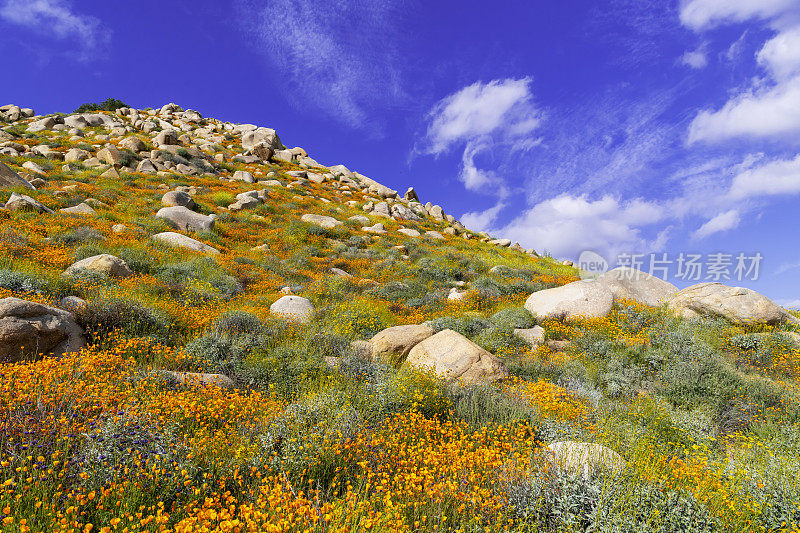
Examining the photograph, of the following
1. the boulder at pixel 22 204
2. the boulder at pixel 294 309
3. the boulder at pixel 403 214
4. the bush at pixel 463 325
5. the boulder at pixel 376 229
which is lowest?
the boulder at pixel 294 309

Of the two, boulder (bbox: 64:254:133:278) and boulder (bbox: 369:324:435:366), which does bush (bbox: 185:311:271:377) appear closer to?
boulder (bbox: 369:324:435:366)

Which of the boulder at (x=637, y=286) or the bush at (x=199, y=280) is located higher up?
the boulder at (x=637, y=286)

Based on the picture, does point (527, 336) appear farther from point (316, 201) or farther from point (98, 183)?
point (98, 183)

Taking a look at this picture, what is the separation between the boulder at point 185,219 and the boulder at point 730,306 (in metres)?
18.9

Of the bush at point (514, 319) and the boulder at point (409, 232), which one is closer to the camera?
the bush at point (514, 319)

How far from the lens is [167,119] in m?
44.1

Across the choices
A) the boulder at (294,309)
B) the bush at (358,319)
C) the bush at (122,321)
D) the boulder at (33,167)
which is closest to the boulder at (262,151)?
the boulder at (33,167)

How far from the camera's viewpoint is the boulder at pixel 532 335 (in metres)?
9.81

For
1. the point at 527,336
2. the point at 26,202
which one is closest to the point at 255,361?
the point at 527,336

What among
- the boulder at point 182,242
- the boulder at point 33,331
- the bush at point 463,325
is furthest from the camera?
the boulder at point 182,242

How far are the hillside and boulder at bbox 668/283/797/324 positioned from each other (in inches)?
2.5

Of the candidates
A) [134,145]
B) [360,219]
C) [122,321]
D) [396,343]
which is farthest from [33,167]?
[396,343]

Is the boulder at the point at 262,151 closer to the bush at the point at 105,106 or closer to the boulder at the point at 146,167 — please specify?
the boulder at the point at 146,167

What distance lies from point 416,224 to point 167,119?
3561cm
